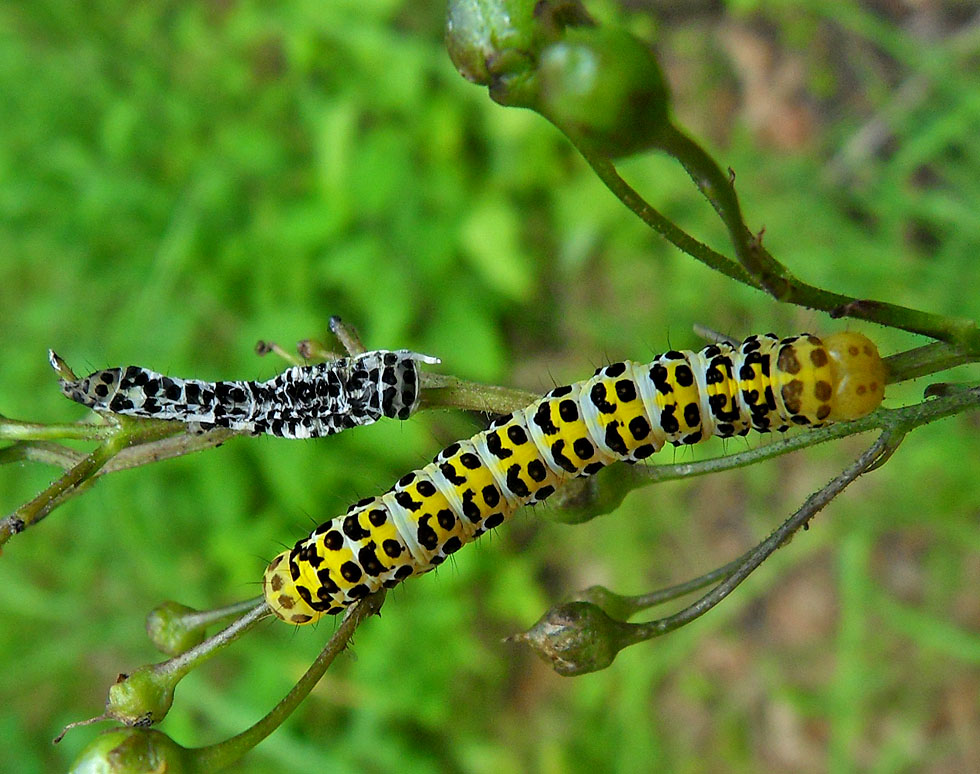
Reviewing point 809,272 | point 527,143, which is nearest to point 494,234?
point 527,143

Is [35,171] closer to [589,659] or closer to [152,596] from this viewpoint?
[152,596]

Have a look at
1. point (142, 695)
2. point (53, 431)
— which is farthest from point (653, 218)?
point (142, 695)

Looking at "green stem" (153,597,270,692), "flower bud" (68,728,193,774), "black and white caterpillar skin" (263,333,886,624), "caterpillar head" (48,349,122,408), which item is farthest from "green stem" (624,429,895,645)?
"caterpillar head" (48,349,122,408)

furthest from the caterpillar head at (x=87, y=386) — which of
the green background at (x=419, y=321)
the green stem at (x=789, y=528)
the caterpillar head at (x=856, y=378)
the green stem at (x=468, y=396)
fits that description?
the green background at (x=419, y=321)

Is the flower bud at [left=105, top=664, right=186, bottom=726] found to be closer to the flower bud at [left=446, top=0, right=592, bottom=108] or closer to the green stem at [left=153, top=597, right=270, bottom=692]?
the green stem at [left=153, top=597, right=270, bottom=692]

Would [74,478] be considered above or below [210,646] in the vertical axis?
above

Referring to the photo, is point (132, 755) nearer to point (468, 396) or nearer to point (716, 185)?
point (468, 396)

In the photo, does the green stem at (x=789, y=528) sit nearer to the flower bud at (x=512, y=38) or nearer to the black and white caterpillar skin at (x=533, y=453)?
the black and white caterpillar skin at (x=533, y=453)
